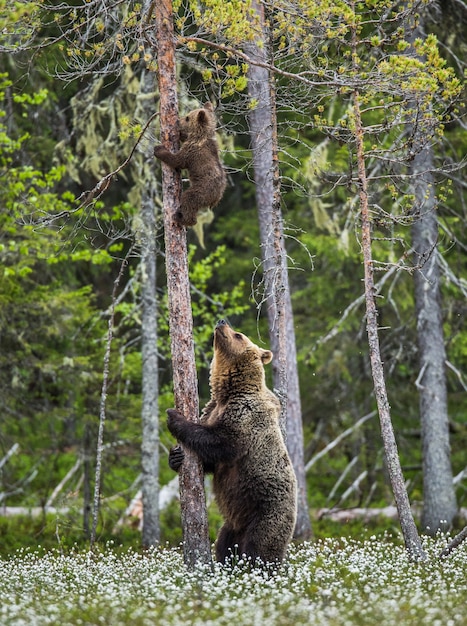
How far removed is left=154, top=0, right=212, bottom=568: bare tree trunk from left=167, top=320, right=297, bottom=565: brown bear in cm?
21

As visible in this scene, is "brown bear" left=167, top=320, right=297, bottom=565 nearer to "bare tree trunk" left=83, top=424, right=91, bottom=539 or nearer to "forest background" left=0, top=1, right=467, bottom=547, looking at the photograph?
"forest background" left=0, top=1, right=467, bottom=547

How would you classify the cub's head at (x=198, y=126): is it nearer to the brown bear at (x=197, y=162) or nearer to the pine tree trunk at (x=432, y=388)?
the brown bear at (x=197, y=162)


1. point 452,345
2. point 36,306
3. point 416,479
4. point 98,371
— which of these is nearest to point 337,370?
point 452,345

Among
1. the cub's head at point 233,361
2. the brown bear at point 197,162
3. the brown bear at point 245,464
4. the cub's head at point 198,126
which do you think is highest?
the cub's head at point 198,126

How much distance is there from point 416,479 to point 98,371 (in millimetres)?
7919

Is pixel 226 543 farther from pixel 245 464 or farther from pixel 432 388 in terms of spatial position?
pixel 432 388

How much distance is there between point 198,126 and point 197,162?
44 cm

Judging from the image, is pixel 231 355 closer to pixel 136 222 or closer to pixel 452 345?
pixel 136 222

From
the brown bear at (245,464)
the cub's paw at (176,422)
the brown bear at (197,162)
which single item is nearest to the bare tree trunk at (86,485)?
the brown bear at (245,464)

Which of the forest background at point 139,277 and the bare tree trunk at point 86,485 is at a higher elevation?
the forest background at point 139,277

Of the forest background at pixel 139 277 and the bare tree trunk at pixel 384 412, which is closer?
the bare tree trunk at pixel 384 412

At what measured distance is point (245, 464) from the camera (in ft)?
29.7

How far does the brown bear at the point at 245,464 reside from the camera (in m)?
8.88

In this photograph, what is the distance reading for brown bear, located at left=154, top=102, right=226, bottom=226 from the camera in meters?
9.16
